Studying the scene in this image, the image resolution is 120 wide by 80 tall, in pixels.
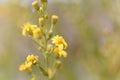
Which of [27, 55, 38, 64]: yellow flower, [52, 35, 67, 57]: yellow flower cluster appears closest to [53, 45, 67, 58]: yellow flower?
[52, 35, 67, 57]: yellow flower cluster

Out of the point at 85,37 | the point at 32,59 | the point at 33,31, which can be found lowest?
the point at 85,37

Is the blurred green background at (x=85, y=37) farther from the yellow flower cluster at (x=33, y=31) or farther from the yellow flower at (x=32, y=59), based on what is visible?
the yellow flower at (x=32, y=59)

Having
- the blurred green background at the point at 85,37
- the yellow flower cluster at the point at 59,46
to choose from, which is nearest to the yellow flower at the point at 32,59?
the yellow flower cluster at the point at 59,46

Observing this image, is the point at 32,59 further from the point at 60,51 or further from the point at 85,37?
the point at 85,37

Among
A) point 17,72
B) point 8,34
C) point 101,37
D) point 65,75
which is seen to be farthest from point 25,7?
point 17,72

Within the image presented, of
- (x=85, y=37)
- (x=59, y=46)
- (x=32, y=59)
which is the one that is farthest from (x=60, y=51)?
(x=85, y=37)

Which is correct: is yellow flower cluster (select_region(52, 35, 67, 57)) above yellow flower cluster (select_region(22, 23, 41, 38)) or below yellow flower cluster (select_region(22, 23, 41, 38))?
below

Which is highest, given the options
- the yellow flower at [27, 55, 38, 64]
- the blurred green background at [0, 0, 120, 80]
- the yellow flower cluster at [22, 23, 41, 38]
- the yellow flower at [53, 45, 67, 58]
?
the yellow flower cluster at [22, 23, 41, 38]

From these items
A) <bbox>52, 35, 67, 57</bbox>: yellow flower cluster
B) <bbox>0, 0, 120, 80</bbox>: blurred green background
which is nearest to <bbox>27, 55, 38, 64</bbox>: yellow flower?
<bbox>52, 35, 67, 57</bbox>: yellow flower cluster

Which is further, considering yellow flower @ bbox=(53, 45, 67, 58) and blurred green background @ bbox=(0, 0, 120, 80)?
blurred green background @ bbox=(0, 0, 120, 80)

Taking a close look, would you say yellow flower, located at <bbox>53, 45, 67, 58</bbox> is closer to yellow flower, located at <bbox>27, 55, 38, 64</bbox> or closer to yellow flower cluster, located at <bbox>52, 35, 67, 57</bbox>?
yellow flower cluster, located at <bbox>52, 35, 67, 57</bbox>

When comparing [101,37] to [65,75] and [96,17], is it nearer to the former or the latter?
[96,17]
